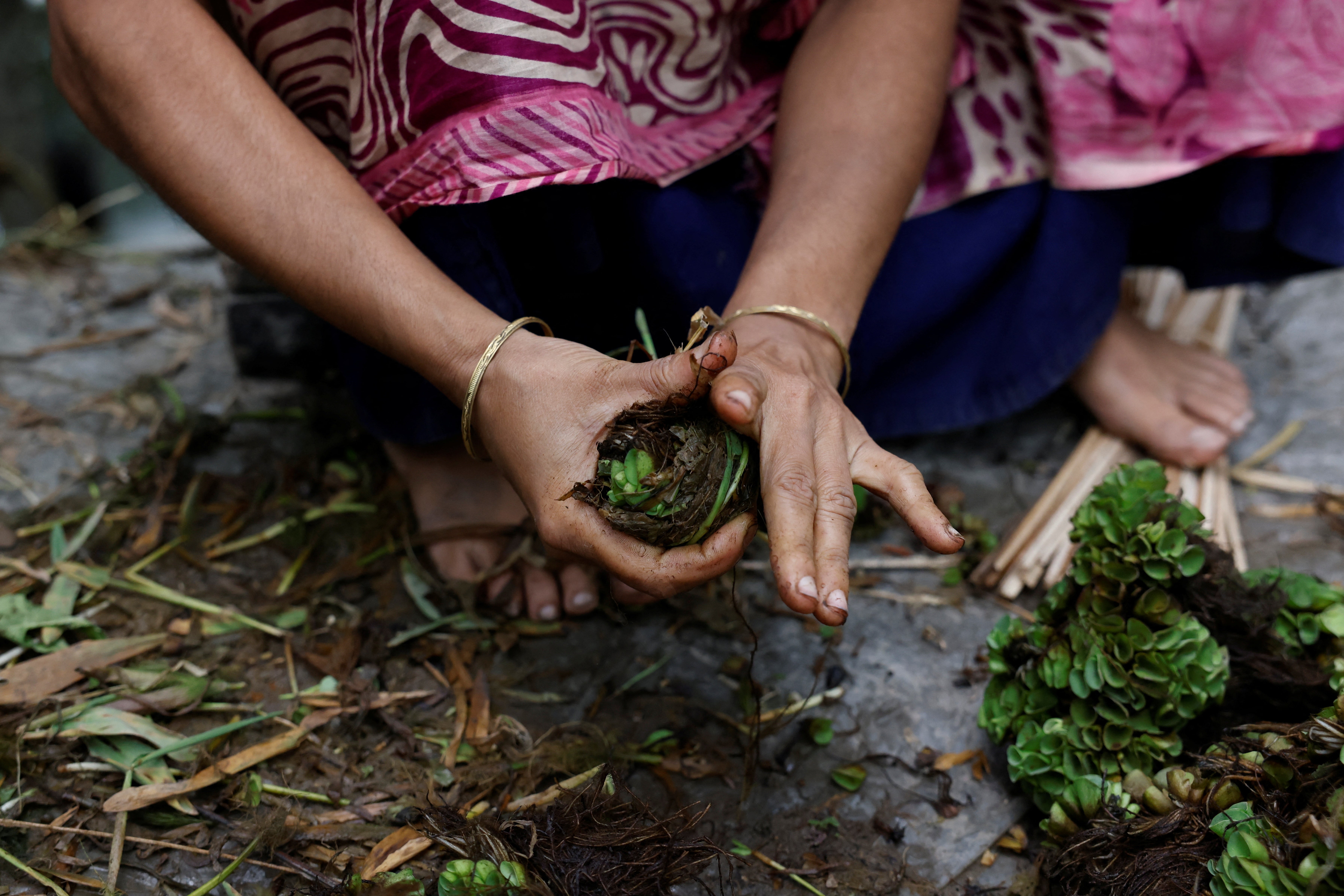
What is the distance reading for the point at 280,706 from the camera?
5.36 feet

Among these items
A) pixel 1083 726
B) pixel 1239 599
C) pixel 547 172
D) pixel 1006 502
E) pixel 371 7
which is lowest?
pixel 1006 502

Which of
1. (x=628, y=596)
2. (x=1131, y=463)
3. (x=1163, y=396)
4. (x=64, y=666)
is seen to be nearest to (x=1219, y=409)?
(x=1163, y=396)

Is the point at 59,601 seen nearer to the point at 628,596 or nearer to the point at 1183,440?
the point at 628,596

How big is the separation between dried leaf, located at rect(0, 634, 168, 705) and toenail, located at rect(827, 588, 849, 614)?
4.50ft

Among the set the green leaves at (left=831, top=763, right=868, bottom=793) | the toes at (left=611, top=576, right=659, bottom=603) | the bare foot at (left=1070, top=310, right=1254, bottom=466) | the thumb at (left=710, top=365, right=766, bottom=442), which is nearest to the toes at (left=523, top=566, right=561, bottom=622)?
the toes at (left=611, top=576, right=659, bottom=603)

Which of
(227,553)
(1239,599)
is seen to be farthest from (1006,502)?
(227,553)

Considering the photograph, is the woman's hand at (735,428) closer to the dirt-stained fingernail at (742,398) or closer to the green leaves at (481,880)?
the dirt-stained fingernail at (742,398)

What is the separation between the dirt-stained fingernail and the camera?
3.79 feet

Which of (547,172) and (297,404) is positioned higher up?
(547,172)

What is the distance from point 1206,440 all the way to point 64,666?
2.58 m

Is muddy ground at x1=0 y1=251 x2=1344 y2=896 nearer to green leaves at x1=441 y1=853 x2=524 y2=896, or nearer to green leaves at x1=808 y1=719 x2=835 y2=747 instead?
green leaves at x1=808 y1=719 x2=835 y2=747

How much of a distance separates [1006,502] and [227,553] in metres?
1.86

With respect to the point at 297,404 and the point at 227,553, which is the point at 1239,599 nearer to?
the point at 227,553

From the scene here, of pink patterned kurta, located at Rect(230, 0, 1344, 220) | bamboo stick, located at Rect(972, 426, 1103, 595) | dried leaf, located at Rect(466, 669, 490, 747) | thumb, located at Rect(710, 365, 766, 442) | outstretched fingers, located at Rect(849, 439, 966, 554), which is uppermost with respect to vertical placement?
pink patterned kurta, located at Rect(230, 0, 1344, 220)
